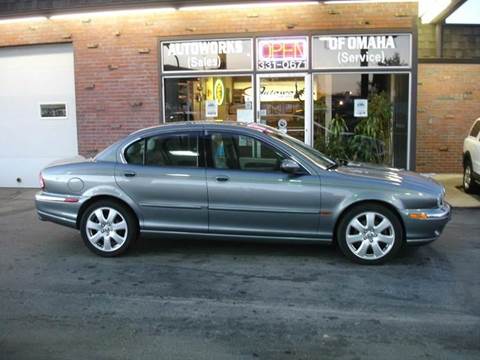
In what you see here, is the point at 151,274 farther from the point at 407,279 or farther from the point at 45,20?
the point at 45,20

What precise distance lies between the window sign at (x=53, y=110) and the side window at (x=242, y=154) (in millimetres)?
7050

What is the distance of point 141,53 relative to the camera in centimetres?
1182

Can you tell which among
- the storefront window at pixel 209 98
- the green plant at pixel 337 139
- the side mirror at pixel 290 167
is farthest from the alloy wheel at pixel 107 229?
the storefront window at pixel 209 98

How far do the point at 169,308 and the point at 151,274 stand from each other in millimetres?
1099

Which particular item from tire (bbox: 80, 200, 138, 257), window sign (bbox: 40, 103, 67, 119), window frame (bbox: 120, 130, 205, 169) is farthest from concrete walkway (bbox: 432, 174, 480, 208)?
window sign (bbox: 40, 103, 67, 119)

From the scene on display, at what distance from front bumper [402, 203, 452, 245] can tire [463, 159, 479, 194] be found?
556 cm

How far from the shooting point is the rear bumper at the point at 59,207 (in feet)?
22.1

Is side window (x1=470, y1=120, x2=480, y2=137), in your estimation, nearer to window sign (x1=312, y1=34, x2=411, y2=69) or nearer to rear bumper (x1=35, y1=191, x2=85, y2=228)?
window sign (x1=312, y1=34, x2=411, y2=69)

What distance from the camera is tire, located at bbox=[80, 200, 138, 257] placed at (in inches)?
262

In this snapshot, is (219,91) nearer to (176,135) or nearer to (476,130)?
(176,135)

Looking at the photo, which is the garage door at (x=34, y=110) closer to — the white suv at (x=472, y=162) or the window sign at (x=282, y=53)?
the window sign at (x=282, y=53)

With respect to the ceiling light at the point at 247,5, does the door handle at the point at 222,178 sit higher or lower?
lower

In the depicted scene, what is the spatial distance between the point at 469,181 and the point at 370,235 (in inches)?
241

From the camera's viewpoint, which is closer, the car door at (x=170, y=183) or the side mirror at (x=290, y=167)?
the side mirror at (x=290, y=167)
